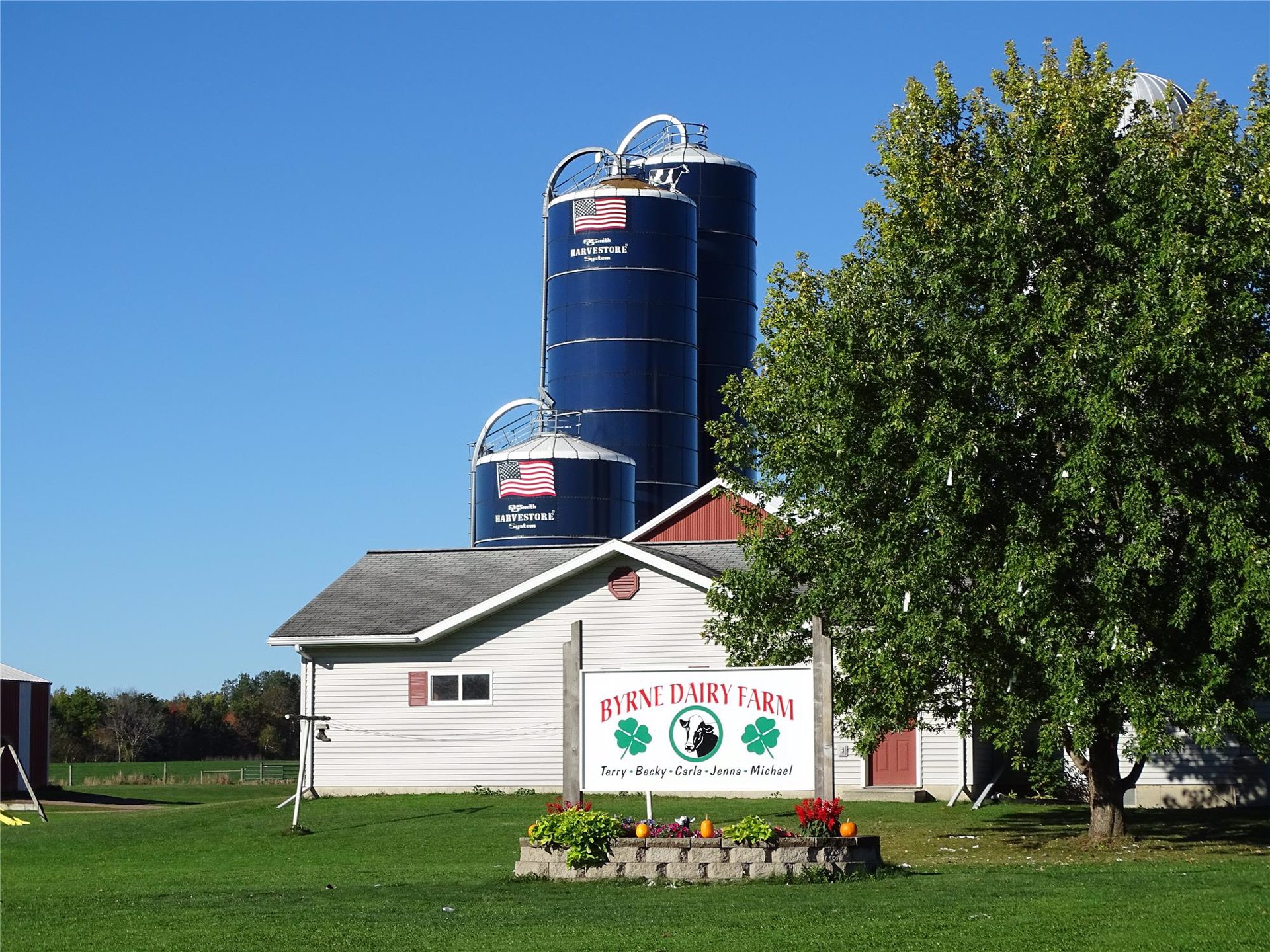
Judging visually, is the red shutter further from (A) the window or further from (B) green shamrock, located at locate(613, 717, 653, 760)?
(B) green shamrock, located at locate(613, 717, 653, 760)

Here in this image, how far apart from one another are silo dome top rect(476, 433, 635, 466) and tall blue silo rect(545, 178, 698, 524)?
7.36 ft

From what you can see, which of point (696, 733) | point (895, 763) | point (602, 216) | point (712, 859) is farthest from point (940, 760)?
point (602, 216)

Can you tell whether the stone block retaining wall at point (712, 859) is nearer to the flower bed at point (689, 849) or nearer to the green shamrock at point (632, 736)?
the flower bed at point (689, 849)

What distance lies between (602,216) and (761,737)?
40.8 meters

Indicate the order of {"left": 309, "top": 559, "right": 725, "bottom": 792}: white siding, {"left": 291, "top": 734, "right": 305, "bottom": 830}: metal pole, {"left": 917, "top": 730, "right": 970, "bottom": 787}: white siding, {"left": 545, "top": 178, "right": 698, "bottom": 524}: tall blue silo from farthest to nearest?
{"left": 545, "top": 178, "right": 698, "bottom": 524}: tall blue silo
{"left": 309, "top": 559, "right": 725, "bottom": 792}: white siding
{"left": 917, "top": 730, "right": 970, "bottom": 787}: white siding
{"left": 291, "top": 734, "right": 305, "bottom": 830}: metal pole

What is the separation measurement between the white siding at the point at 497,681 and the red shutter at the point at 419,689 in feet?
0.45

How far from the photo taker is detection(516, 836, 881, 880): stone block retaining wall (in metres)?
17.4

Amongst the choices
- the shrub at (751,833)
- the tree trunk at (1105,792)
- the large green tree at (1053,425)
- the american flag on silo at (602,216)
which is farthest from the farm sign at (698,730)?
the american flag on silo at (602,216)

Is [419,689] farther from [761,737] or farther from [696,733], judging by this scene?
[761,737]

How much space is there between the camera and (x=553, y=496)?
53.6m

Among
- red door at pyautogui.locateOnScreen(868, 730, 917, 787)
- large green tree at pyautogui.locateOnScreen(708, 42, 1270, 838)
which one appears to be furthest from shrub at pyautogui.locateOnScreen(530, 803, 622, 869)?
red door at pyautogui.locateOnScreen(868, 730, 917, 787)

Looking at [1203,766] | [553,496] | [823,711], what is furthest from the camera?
[553,496]

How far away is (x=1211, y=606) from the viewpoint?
20.4 m

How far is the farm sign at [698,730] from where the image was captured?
61.5ft
